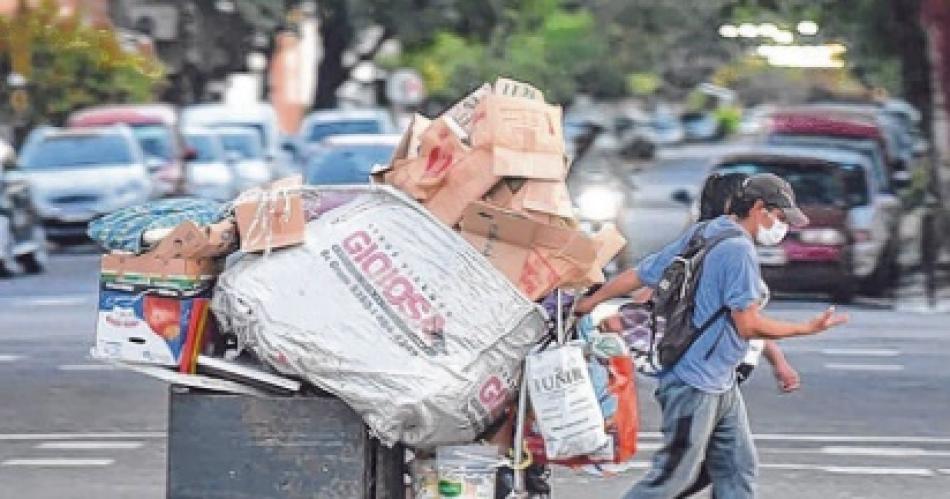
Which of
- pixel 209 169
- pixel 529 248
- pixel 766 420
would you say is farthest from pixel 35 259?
pixel 529 248

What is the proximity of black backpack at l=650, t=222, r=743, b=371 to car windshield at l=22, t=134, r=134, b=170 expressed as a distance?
1000 inches

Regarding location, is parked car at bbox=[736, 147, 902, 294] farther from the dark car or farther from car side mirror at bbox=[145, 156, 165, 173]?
car side mirror at bbox=[145, 156, 165, 173]

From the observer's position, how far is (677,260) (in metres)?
8.78

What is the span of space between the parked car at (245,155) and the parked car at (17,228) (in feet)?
25.8

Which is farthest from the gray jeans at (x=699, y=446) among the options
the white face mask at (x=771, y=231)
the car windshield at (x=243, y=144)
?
the car windshield at (x=243, y=144)

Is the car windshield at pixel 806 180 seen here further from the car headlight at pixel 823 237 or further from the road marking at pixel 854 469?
the road marking at pixel 854 469

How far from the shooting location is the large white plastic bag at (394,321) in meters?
8.09

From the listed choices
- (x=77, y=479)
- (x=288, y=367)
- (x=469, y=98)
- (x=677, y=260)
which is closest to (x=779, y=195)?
(x=677, y=260)

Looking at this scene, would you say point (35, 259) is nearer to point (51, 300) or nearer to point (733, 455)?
point (51, 300)

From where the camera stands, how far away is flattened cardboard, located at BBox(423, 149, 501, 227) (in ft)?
27.6

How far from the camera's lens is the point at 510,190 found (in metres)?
8.44

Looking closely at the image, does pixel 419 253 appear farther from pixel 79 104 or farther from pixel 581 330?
pixel 79 104

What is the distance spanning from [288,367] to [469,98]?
4.77ft

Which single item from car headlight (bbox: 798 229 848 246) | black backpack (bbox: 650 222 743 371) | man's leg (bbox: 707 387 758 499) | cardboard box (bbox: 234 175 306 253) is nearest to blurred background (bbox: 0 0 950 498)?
car headlight (bbox: 798 229 848 246)
